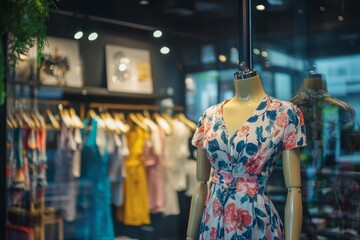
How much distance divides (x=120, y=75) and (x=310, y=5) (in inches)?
81.7

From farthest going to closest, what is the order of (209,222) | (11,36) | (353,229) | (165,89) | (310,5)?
(165,89)
(310,5)
(353,229)
(209,222)
(11,36)

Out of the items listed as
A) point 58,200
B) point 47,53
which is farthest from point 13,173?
point 47,53

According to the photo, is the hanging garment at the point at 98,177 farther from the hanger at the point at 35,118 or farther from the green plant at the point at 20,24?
the green plant at the point at 20,24

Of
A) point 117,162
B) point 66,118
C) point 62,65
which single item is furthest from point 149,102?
point 62,65

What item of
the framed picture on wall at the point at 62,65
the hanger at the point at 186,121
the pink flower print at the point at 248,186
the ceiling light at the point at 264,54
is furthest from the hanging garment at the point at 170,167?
the pink flower print at the point at 248,186

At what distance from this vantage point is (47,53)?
Result: 3832mm

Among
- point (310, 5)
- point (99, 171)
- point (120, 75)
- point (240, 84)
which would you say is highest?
point (310, 5)

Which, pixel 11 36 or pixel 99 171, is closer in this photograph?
pixel 11 36

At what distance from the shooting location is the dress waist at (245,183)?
197 cm

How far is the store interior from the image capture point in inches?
123

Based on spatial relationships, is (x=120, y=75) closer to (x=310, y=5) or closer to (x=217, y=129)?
(x=310, y=5)

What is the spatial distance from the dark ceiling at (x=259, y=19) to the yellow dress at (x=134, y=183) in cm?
127

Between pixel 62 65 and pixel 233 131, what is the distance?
8.92ft

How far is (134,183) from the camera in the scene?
15.4 ft
